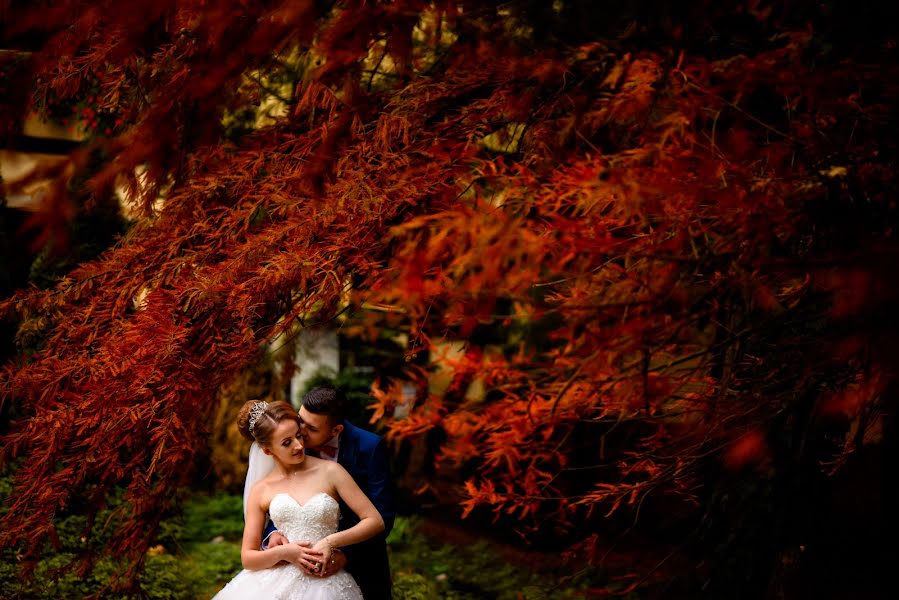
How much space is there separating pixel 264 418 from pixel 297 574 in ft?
2.33

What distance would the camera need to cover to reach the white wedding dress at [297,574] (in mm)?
3629

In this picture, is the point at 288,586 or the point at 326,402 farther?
the point at 326,402

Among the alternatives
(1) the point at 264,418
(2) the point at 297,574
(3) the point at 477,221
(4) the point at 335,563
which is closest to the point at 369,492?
(4) the point at 335,563

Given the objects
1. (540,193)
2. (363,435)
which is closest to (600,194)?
(540,193)

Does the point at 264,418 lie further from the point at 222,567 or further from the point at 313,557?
the point at 222,567

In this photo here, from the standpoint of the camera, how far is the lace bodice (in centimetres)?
367

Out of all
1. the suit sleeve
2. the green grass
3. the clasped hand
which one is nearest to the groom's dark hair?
the suit sleeve

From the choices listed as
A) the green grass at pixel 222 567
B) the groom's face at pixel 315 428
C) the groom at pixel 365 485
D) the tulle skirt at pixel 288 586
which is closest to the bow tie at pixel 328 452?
the groom at pixel 365 485

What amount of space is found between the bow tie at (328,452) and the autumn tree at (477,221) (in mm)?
555

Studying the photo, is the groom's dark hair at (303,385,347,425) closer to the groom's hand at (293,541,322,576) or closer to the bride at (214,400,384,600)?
the bride at (214,400,384,600)

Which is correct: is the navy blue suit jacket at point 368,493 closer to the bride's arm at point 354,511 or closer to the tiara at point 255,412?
the bride's arm at point 354,511

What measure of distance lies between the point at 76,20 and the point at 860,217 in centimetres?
365

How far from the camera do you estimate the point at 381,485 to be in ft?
13.1

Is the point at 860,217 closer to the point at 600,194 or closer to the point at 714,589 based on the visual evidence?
the point at 600,194
